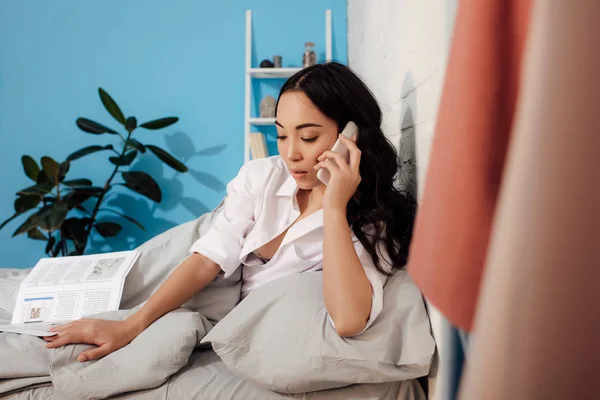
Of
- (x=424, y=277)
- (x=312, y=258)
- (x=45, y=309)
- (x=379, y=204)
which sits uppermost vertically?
(x=424, y=277)

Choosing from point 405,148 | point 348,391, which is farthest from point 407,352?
point 405,148

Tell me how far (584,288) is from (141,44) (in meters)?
3.01

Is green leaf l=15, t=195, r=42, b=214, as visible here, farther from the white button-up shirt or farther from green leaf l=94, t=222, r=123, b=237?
the white button-up shirt

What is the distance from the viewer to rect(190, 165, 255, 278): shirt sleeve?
3.72 ft

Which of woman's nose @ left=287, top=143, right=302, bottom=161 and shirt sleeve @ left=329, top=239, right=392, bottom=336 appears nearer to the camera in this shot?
shirt sleeve @ left=329, top=239, right=392, bottom=336

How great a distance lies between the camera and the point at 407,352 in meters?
0.81

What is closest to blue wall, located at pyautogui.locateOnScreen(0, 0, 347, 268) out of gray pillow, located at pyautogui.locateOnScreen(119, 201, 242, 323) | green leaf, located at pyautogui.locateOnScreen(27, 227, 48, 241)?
green leaf, located at pyautogui.locateOnScreen(27, 227, 48, 241)

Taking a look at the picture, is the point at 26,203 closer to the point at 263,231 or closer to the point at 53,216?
the point at 53,216

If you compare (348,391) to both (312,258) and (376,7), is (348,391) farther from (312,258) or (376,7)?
(376,7)

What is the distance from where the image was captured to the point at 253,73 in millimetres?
2623

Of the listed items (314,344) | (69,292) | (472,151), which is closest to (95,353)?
(69,292)

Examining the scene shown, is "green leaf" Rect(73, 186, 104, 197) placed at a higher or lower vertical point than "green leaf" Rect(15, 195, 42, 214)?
higher

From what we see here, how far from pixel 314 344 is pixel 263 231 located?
16.5 inches

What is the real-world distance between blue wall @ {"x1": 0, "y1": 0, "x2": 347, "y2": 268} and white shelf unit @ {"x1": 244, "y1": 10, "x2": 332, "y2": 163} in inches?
4.0
